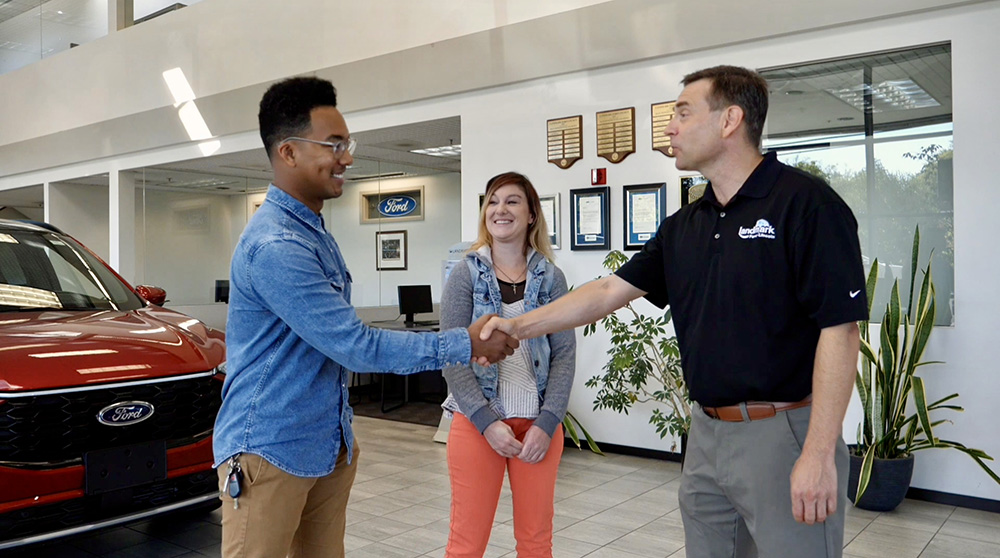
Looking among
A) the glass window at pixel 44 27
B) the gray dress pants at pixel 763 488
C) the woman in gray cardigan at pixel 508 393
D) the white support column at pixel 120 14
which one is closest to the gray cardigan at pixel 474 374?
the woman in gray cardigan at pixel 508 393

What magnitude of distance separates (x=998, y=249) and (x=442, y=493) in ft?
10.6

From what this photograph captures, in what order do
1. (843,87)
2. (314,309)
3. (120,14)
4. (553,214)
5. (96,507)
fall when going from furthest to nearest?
(120,14)
(553,214)
(843,87)
(96,507)
(314,309)

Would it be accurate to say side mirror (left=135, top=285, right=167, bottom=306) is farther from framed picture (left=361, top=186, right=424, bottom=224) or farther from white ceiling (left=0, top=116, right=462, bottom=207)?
framed picture (left=361, top=186, right=424, bottom=224)

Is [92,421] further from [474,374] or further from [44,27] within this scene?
[44,27]

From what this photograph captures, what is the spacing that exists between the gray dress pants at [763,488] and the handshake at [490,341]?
542mm

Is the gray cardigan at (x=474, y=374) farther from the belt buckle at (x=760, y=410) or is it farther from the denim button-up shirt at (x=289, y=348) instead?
the belt buckle at (x=760, y=410)

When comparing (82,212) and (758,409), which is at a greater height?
(82,212)

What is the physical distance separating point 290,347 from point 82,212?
11073mm

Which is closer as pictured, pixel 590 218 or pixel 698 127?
pixel 698 127

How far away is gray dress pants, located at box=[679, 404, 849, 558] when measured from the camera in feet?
4.98

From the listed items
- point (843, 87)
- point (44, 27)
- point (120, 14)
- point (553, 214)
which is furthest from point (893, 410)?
point (44, 27)

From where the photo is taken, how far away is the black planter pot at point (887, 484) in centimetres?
384

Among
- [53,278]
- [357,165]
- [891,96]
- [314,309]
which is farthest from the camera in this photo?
[357,165]

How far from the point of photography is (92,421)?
2.70 m
